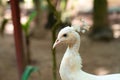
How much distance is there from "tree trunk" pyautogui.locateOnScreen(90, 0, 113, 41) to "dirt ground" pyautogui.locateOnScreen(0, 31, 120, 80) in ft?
0.43

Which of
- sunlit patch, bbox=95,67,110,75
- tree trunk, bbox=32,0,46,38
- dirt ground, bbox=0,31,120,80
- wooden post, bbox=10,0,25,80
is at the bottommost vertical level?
sunlit patch, bbox=95,67,110,75

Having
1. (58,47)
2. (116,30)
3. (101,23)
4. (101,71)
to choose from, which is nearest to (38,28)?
(58,47)

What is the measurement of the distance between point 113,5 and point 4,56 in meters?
3.05

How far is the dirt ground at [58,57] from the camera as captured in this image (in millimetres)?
4383

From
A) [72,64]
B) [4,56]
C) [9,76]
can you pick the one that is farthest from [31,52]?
[72,64]

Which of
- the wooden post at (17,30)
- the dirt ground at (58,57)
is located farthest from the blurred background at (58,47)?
the wooden post at (17,30)

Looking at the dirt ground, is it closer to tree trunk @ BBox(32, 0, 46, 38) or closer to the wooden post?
tree trunk @ BBox(32, 0, 46, 38)

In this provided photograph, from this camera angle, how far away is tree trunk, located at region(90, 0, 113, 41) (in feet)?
17.8

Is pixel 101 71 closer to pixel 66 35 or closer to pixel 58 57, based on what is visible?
pixel 58 57

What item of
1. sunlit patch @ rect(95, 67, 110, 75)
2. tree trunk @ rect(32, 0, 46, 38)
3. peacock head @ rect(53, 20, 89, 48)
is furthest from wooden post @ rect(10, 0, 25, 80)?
tree trunk @ rect(32, 0, 46, 38)

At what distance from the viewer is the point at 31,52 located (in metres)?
5.05

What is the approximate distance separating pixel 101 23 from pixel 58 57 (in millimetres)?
1112

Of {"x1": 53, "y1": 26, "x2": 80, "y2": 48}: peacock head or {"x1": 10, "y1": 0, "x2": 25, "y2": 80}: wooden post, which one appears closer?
{"x1": 53, "y1": 26, "x2": 80, "y2": 48}: peacock head

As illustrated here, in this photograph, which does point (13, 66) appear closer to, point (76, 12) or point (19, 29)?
point (19, 29)
